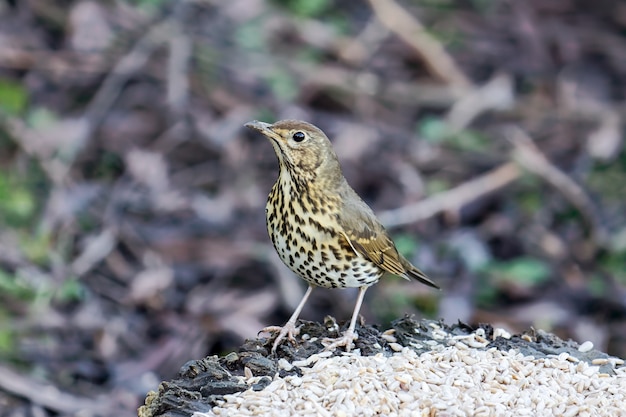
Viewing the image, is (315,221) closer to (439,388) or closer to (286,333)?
(286,333)

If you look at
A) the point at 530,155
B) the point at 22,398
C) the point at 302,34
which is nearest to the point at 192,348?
the point at 22,398

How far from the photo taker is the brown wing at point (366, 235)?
4266 millimetres

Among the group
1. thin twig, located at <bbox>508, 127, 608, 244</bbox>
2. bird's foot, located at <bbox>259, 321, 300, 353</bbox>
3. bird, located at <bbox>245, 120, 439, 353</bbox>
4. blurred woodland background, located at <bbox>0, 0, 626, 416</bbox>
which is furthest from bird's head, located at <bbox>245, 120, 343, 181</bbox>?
thin twig, located at <bbox>508, 127, 608, 244</bbox>

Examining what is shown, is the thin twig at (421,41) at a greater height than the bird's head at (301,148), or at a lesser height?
greater

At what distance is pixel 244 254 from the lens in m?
6.36

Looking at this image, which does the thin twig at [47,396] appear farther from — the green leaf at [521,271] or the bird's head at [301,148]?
the green leaf at [521,271]

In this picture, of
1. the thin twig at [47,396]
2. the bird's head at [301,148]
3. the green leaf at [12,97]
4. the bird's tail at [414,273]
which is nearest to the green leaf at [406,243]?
the bird's tail at [414,273]

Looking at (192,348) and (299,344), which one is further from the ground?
(192,348)

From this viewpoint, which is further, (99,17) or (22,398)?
(99,17)

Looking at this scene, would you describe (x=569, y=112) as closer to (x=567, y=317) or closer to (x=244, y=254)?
(x=567, y=317)

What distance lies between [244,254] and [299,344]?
2319 millimetres

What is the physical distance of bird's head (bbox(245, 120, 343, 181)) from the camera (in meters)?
4.21

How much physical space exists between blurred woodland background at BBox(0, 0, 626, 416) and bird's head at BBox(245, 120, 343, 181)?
1761 mm

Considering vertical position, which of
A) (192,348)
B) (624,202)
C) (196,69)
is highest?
(196,69)
